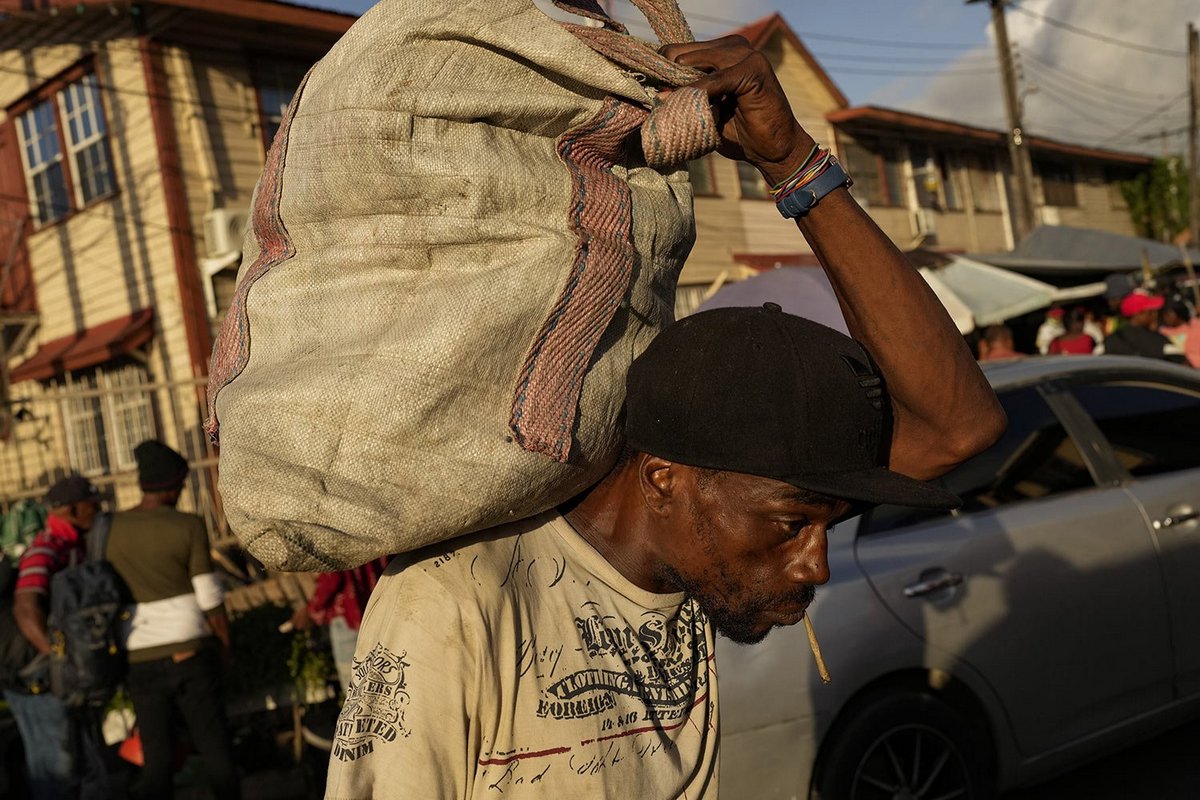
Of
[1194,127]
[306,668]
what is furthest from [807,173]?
[1194,127]

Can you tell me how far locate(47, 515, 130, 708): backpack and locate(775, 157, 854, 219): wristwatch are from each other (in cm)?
461

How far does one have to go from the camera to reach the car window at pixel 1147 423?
4.60 m

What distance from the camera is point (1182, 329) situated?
10.9m

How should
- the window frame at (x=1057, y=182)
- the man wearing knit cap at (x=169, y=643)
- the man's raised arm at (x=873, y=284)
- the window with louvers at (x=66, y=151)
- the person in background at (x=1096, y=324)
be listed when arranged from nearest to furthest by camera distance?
1. the man's raised arm at (x=873, y=284)
2. the man wearing knit cap at (x=169, y=643)
3. the window with louvers at (x=66, y=151)
4. the person in background at (x=1096, y=324)
5. the window frame at (x=1057, y=182)

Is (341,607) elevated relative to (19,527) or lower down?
lower down

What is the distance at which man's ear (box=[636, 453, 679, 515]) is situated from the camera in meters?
1.55

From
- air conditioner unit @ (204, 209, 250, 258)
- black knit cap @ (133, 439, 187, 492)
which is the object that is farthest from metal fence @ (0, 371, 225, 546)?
black knit cap @ (133, 439, 187, 492)

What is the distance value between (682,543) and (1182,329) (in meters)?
11.1

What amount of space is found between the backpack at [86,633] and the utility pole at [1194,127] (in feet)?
108

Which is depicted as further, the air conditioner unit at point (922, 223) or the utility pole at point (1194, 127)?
the utility pole at point (1194, 127)

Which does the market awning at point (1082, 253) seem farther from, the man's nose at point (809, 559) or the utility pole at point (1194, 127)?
the man's nose at point (809, 559)

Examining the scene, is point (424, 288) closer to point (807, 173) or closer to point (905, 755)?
point (807, 173)

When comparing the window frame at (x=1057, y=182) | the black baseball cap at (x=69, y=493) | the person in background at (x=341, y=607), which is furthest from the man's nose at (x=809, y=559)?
the window frame at (x=1057, y=182)

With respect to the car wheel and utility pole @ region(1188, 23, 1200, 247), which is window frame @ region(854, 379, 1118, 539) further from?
utility pole @ region(1188, 23, 1200, 247)
